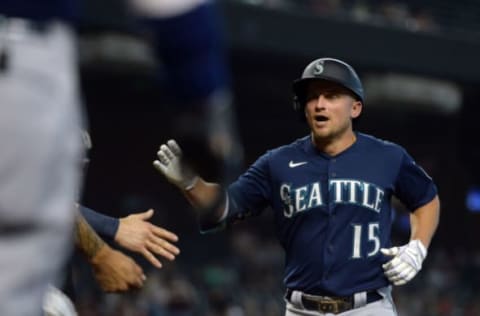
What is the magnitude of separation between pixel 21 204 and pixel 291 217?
10.8 feet

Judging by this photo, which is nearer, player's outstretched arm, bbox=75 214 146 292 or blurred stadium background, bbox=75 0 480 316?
player's outstretched arm, bbox=75 214 146 292

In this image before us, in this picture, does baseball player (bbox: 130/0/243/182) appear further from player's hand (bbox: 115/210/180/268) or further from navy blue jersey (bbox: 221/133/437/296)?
navy blue jersey (bbox: 221/133/437/296)

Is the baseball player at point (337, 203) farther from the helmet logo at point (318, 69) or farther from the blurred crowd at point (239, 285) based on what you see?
the blurred crowd at point (239, 285)

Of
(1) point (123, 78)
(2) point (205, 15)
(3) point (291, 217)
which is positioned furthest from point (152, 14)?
(1) point (123, 78)

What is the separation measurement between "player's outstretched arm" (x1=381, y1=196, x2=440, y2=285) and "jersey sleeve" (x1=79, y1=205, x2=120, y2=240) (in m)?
1.39

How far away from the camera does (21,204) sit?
86.9 inches

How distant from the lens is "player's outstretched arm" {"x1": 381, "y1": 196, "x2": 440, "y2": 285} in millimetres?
5223

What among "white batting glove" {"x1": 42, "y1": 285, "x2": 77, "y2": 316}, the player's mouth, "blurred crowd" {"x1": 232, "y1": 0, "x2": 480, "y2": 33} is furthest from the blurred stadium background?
"white batting glove" {"x1": 42, "y1": 285, "x2": 77, "y2": 316}

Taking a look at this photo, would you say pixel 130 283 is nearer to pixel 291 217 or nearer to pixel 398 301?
pixel 291 217

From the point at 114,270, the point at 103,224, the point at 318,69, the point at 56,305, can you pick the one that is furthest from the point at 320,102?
the point at 114,270

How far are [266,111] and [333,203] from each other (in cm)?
1704

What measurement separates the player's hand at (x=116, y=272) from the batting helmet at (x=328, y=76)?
6.47 feet

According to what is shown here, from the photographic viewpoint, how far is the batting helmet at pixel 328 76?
548 centimetres

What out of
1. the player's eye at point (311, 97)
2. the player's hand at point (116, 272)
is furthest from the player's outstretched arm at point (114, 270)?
the player's eye at point (311, 97)
